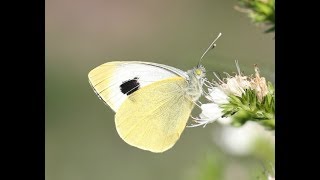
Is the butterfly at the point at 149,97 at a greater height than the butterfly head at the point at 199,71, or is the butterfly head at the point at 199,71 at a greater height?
the butterfly head at the point at 199,71

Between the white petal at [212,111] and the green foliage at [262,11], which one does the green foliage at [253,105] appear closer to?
the white petal at [212,111]

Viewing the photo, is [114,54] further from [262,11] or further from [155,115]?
[262,11]

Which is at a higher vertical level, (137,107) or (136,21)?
(136,21)

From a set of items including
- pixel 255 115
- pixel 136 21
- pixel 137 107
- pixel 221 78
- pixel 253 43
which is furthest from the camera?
pixel 136 21

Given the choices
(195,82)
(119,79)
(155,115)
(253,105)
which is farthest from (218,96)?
(119,79)

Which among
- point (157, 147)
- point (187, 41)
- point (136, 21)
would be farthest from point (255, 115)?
point (136, 21)

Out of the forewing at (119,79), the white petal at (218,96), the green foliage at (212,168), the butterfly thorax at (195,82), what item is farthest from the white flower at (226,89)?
the forewing at (119,79)

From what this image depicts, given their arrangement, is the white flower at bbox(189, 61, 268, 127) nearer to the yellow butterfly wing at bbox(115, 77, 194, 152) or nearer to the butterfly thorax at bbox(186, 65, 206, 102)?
the butterfly thorax at bbox(186, 65, 206, 102)
